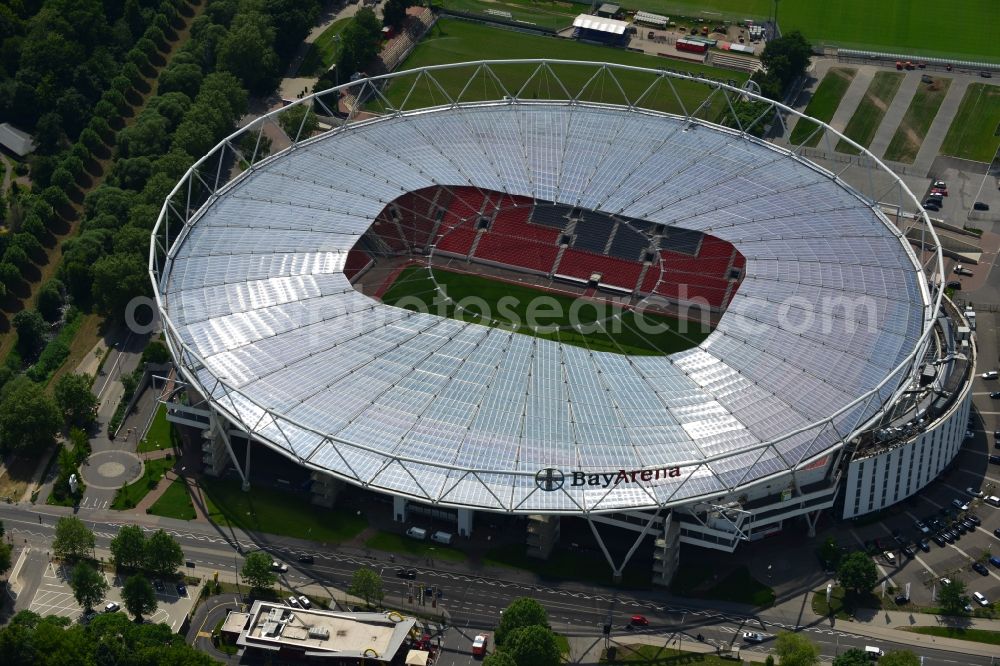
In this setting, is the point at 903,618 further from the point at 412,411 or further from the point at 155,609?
the point at 155,609

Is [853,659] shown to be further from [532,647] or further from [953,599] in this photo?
[532,647]

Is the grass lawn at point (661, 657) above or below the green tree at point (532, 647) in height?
above

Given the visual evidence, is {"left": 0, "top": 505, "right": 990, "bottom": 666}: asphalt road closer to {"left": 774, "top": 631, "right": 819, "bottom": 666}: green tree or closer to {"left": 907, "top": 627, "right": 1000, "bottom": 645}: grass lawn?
{"left": 907, "top": 627, "right": 1000, "bottom": 645}: grass lawn

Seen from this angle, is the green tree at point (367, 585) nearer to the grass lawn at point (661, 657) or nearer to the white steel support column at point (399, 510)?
the white steel support column at point (399, 510)

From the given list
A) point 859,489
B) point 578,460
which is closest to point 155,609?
point 578,460

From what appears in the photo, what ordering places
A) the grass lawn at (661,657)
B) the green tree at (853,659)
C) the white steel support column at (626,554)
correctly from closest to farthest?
the green tree at (853,659) → the grass lawn at (661,657) → the white steel support column at (626,554)

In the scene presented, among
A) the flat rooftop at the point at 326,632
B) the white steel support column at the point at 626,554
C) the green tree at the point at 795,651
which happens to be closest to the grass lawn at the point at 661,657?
the green tree at the point at 795,651

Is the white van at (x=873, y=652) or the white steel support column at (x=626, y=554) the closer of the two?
the white van at (x=873, y=652)
